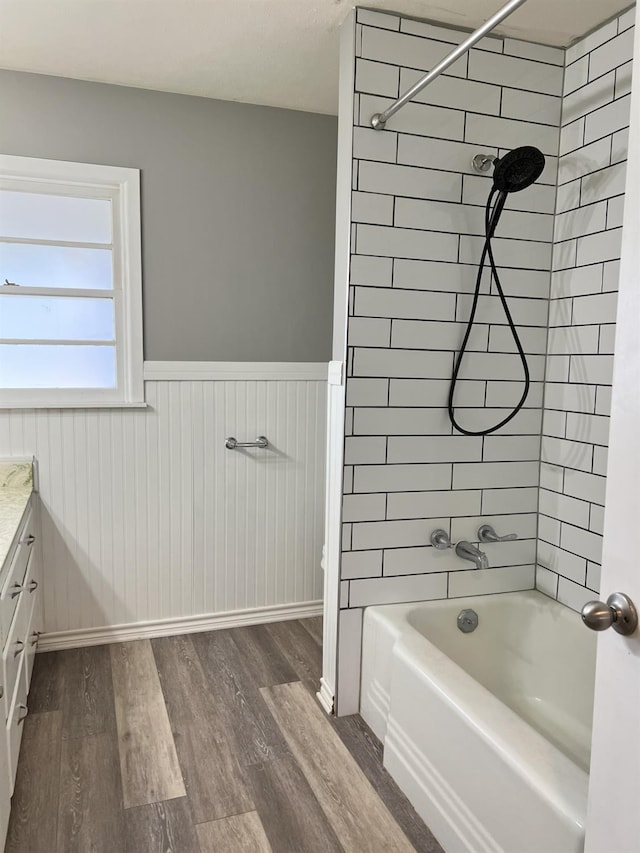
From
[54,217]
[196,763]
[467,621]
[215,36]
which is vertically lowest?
[196,763]

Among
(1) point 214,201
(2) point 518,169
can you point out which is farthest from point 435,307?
(1) point 214,201

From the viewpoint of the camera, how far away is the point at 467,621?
2.28 metres

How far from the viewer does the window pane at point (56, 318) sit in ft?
8.75

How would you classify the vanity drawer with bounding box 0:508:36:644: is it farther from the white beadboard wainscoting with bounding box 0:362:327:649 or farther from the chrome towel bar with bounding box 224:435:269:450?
the chrome towel bar with bounding box 224:435:269:450

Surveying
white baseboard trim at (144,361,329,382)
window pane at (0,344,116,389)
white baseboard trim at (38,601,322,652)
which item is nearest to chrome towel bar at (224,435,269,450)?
white baseboard trim at (144,361,329,382)

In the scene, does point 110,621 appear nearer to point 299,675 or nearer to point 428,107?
point 299,675

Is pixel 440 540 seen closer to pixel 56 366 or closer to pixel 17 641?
pixel 17 641

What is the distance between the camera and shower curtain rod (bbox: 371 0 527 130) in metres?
1.51

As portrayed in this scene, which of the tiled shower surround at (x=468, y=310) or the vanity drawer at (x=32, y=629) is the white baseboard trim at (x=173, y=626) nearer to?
the vanity drawer at (x=32, y=629)

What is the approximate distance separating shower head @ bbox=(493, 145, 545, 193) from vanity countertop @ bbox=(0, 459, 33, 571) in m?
1.89

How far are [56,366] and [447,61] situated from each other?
1.94m

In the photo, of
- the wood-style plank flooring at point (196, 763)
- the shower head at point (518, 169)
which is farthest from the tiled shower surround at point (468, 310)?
the wood-style plank flooring at point (196, 763)

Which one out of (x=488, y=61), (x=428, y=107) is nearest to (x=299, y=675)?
(x=428, y=107)

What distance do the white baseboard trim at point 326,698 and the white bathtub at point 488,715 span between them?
12 cm
